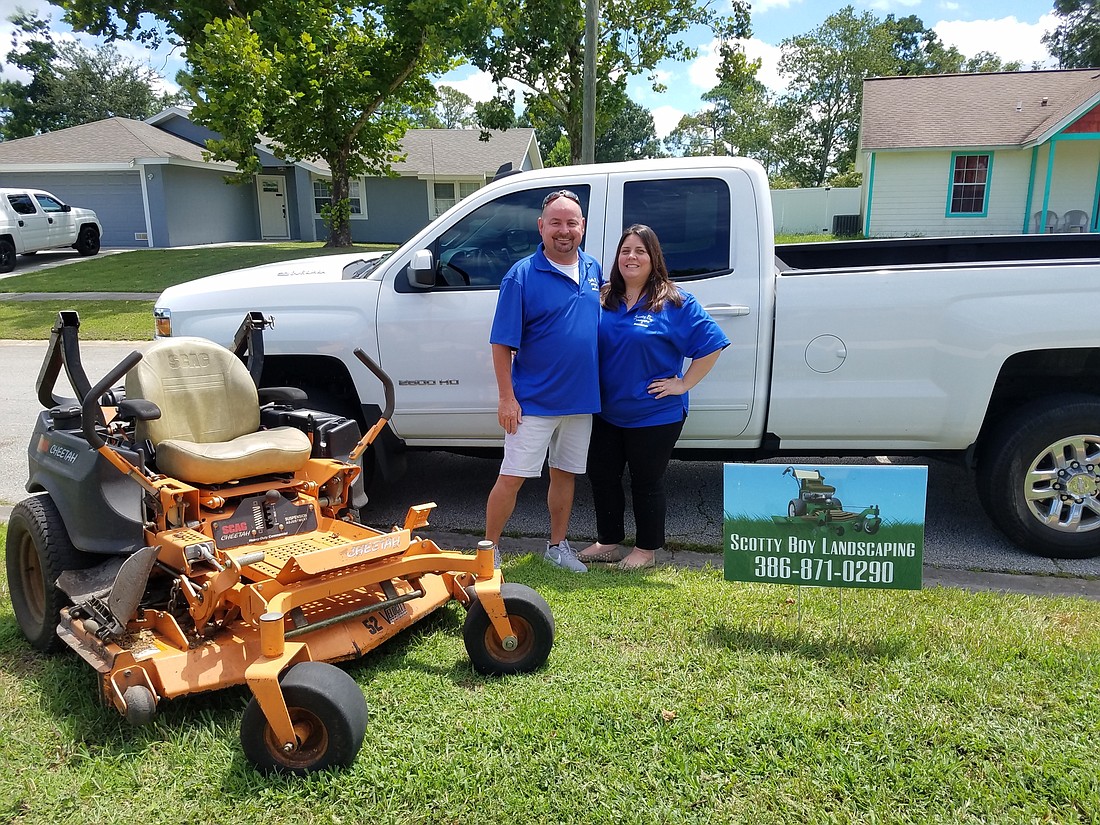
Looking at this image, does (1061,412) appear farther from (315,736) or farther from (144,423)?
(144,423)

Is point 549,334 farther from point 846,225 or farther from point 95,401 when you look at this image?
point 846,225

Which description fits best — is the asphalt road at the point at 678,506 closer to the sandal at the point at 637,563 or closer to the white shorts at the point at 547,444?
the sandal at the point at 637,563

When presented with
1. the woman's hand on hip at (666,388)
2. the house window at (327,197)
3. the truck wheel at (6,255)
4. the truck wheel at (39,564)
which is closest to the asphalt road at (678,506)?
the woman's hand on hip at (666,388)

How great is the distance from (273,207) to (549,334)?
29.4 m

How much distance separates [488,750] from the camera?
2.97 metres

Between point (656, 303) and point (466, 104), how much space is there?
95.5 metres

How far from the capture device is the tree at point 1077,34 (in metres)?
49.9

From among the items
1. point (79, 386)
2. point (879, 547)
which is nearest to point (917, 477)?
point (879, 547)

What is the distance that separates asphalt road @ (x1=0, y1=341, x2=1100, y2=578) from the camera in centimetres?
503

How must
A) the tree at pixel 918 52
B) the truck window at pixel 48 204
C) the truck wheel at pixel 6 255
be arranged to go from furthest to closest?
the tree at pixel 918 52, the truck window at pixel 48 204, the truck wheel at pixel 6 255

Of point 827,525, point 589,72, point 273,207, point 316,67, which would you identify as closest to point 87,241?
point 273,207

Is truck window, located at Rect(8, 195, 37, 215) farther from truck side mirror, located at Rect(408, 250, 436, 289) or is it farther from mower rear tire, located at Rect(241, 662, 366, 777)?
mower rear tire, located at Rect(241, 662, 366, 777)

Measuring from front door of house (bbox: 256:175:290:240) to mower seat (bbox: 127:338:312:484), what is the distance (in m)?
28.5

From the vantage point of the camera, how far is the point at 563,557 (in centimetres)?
474
